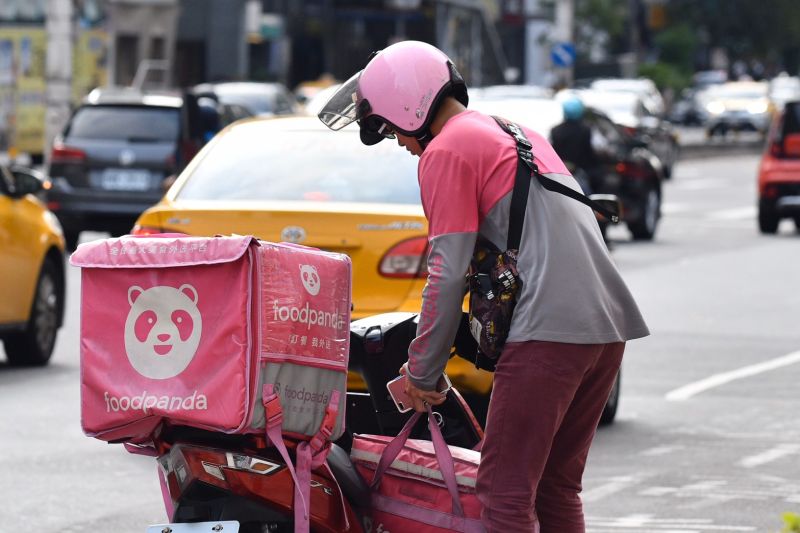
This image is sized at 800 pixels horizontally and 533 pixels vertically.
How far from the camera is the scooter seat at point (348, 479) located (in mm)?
5055

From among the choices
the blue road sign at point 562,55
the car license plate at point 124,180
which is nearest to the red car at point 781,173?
the car license plate at point 124,180

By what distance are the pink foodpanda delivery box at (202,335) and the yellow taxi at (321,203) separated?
311cm

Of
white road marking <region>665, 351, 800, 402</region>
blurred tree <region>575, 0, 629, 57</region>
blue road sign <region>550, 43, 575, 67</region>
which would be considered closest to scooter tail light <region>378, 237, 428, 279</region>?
white road marking <region>665, 351, 800, 402</region>

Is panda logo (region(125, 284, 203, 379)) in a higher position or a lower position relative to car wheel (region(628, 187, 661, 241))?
higher

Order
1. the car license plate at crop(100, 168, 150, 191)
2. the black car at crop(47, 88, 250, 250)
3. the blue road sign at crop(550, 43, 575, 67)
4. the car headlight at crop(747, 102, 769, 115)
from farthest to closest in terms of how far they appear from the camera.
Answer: the car headlight at crop(747, 102, 769, 115)
the blue road sign at crop(550, 43, 575, 67)
the car license plate at crop(100, 168, 150, 191)
the black car at crop(47, 88, 250, 250)

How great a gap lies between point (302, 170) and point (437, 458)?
441cm

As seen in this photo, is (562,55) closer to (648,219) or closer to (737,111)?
(648,219)

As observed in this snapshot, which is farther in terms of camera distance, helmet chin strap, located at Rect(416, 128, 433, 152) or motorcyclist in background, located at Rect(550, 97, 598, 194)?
motorcyclist in background, located at Rect(550, 97, 598, 194)

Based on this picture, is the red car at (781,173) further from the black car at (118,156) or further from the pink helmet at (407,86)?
the pink helmet at (407,86)

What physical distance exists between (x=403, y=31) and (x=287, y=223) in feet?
196

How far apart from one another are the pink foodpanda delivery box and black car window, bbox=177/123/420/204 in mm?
4156

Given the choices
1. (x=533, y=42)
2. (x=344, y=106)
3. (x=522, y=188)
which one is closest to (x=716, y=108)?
(x=533, y=42)

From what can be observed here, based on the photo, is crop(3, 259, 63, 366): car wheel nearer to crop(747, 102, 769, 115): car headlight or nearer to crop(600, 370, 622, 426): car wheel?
crop(600, 370, 622, 426): car wheel

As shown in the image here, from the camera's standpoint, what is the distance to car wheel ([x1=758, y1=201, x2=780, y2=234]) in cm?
2467
